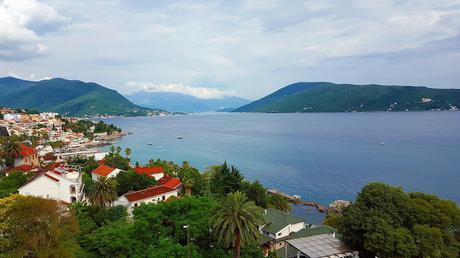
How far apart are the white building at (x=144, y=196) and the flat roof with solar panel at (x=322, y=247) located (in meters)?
18.1

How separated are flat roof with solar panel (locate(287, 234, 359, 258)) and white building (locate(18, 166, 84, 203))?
87.2 ft

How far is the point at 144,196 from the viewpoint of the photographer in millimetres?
40469

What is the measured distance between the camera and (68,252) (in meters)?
20.3

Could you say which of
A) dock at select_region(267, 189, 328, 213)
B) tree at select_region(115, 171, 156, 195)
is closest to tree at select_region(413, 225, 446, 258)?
dock at select_region(267, 189, 328, 213)

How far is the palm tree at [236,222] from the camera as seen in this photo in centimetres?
2227

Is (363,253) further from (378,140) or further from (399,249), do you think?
(378,140)

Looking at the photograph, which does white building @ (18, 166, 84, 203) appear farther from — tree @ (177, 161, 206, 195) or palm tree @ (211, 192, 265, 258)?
palm tree @ (211, 192, 265, 258)

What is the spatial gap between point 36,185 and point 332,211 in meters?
44.7

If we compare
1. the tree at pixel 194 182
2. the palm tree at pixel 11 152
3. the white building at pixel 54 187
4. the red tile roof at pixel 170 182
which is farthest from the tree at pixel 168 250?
the palm tree at pixel 11 152

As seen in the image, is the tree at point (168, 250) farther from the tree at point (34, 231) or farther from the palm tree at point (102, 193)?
the palm tree at point (102, 193)

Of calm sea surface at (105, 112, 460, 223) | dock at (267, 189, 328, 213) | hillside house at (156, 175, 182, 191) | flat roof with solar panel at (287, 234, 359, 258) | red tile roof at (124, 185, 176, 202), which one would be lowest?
dock at (267, 189, 328, 213)

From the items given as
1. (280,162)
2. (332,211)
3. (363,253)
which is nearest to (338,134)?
(280,162)

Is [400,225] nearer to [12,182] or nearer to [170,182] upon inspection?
[170,182]

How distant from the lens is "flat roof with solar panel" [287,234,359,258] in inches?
1143
